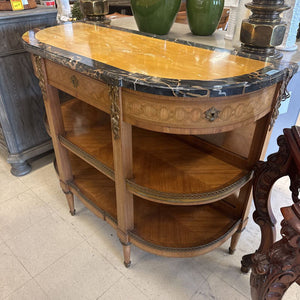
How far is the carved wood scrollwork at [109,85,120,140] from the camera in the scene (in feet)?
3.07

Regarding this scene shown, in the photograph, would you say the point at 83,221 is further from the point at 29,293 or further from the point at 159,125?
the point at 159,125

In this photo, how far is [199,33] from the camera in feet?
4.92

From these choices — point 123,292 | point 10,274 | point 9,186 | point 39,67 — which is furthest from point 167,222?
point 9,186

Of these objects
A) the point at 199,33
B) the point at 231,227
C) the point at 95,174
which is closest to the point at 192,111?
the point at 231,227

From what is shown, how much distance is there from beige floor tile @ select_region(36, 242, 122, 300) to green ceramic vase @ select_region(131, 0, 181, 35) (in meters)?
1.22

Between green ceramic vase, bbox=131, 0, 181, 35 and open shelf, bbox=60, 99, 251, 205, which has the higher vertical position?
green ceramic vase, bbox=131, 0, 181, 35

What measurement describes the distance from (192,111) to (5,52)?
4.58ft

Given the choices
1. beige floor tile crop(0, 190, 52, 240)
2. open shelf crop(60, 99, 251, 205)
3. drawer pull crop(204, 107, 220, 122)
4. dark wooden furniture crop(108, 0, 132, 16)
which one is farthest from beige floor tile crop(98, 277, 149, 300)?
dark wooden furniture crop(108, 0, 132, 16)

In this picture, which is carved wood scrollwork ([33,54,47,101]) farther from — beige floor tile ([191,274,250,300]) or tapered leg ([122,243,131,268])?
beige floor tile ([191,274,250,300])

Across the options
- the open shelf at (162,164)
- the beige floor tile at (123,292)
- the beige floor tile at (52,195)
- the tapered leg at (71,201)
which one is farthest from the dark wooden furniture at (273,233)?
the beige floor tile at (52,195)

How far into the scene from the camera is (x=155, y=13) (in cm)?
138

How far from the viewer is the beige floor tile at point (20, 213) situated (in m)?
1.65

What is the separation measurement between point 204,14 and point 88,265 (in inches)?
55.0

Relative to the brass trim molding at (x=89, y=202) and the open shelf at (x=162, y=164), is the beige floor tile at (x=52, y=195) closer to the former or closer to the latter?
the brass trim molding at (x=89, y=202)
